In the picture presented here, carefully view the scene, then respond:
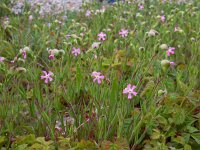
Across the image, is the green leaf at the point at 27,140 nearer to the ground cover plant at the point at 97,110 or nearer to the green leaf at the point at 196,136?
the ground cover plant at the point at 97,110

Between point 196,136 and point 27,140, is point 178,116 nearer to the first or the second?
point 196,136

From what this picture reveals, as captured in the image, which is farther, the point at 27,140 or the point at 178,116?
the point at 178,116

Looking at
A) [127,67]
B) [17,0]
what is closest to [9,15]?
[17,0]

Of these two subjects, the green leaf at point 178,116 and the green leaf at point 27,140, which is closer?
the green leaf at point 27,140

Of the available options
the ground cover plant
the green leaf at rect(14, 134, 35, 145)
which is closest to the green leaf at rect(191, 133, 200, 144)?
the ground cover plant

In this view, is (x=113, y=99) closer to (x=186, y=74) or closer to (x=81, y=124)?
(x=81, y=124)

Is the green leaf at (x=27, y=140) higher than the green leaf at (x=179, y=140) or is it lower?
higher

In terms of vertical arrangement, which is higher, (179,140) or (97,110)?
(97,110)

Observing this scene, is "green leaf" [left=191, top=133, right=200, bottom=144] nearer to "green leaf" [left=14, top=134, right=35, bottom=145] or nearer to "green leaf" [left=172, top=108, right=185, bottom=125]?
"green leaf" [left=172, top=108, right=185, bottom=125]

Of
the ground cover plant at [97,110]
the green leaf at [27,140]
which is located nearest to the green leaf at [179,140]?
the ground cover plant at [97,110]

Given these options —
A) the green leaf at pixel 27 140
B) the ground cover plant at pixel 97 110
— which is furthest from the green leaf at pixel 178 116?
the green leaf at pixel 27 140

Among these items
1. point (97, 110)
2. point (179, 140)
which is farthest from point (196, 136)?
point (97, 110)
